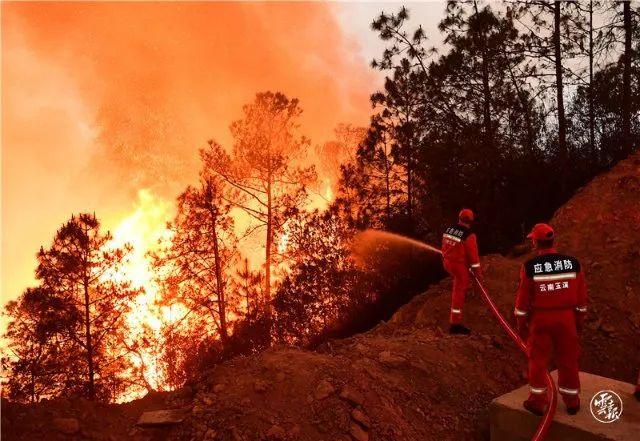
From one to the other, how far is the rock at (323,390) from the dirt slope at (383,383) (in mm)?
13

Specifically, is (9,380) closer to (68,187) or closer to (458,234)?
(458,234)

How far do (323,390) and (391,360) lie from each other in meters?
1.42

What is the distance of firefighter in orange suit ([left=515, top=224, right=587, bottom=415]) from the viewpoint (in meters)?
4.77

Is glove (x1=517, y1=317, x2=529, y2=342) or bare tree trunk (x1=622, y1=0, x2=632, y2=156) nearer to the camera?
glove (x1=517, y1=317, x2=529, y2=342)

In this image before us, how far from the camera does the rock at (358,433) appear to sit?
5.03 meters

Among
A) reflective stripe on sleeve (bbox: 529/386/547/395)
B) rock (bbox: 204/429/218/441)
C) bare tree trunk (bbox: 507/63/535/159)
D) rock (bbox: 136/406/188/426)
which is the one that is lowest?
rock (bbox: 204/429/218/441)

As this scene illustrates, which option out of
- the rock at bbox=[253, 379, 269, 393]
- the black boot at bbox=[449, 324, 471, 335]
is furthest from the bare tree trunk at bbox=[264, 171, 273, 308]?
the rock at bbox=[253, 379, 269, 393]

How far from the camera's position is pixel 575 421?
475 cm

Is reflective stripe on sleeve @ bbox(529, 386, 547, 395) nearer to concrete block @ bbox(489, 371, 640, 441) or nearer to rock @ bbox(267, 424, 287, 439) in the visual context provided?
concrete block @ bbox(489, 371, 640, 441)

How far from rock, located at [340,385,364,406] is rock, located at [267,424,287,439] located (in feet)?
2.92

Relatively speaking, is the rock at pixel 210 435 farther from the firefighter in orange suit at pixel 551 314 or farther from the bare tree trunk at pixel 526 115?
the bare tree trunk at pixel 526 115

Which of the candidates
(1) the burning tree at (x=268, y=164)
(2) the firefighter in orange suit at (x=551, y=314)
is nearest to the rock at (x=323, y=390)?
(2) the firefighter in orange suit at (x=551, y=314)

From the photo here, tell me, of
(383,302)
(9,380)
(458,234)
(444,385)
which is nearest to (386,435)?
(444,385)

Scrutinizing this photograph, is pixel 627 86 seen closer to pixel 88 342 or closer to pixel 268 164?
pixel 268 164
